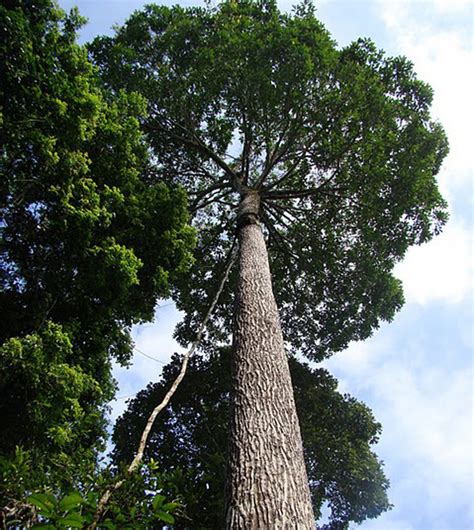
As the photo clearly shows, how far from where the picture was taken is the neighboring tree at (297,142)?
304 inches

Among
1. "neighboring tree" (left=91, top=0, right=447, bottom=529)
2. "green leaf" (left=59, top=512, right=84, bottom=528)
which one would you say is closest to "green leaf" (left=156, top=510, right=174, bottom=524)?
"green leaf" (left=59, top=512, right=84, bottom=528)

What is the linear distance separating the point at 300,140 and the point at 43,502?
27.1ft

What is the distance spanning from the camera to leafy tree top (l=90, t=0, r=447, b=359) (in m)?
7.78

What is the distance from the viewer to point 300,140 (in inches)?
349

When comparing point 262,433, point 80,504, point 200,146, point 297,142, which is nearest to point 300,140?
point 297,142

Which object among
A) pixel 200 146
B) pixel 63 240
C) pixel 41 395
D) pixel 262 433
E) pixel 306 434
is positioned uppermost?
pixel 200 146

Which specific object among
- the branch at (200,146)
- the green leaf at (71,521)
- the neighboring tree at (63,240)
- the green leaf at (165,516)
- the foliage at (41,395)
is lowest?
the green leaf at (71,521)

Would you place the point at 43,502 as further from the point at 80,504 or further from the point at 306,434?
the point at 306,434

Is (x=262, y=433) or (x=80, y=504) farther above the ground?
Result: (x=262, y=433)

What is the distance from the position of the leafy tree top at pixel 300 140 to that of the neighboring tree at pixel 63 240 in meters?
2.97

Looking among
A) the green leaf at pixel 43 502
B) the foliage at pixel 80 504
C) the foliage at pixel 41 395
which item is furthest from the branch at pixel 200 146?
the green leaf at pixel 43 502

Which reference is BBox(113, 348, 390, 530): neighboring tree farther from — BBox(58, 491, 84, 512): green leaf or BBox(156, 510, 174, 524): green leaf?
BBox(58, 491, 84, 512): green leaf

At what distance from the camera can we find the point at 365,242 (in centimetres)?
880

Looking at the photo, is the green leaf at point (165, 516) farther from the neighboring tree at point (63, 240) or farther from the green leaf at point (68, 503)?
the neighboring tree at point (63, 240)
